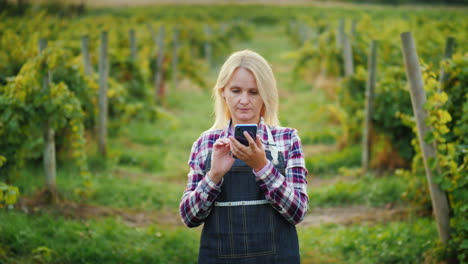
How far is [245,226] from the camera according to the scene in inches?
88.1

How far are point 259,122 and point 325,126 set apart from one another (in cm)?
897

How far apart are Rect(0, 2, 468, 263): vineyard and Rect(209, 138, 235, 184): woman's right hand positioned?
77.6 inches

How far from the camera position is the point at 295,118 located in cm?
1225

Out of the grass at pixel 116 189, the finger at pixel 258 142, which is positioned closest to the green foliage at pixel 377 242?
the grass at pixel 116 189

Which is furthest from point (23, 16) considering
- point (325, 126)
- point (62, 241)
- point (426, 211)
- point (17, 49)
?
point (426, 211)

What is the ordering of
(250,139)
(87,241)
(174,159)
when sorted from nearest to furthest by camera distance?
(250,139)
(87,241)
(174,159)

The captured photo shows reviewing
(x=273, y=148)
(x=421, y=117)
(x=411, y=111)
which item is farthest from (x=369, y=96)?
(x=273, y=148)

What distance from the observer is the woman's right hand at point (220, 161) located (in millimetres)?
2162

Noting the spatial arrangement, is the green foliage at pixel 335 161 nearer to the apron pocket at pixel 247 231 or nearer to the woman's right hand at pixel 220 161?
the apron pocket at pixel 247 231

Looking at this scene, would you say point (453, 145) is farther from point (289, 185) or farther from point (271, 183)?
point (271, 183)

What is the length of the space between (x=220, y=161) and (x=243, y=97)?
35 cm

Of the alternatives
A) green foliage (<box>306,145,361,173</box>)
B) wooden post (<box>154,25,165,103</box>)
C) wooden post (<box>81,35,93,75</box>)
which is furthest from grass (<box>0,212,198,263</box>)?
wooden post (<box>154,25,165,103</box>)

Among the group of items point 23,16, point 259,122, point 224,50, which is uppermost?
point 224,50

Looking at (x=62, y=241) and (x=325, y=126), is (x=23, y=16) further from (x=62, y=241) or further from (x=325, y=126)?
(x=62, y=241)
